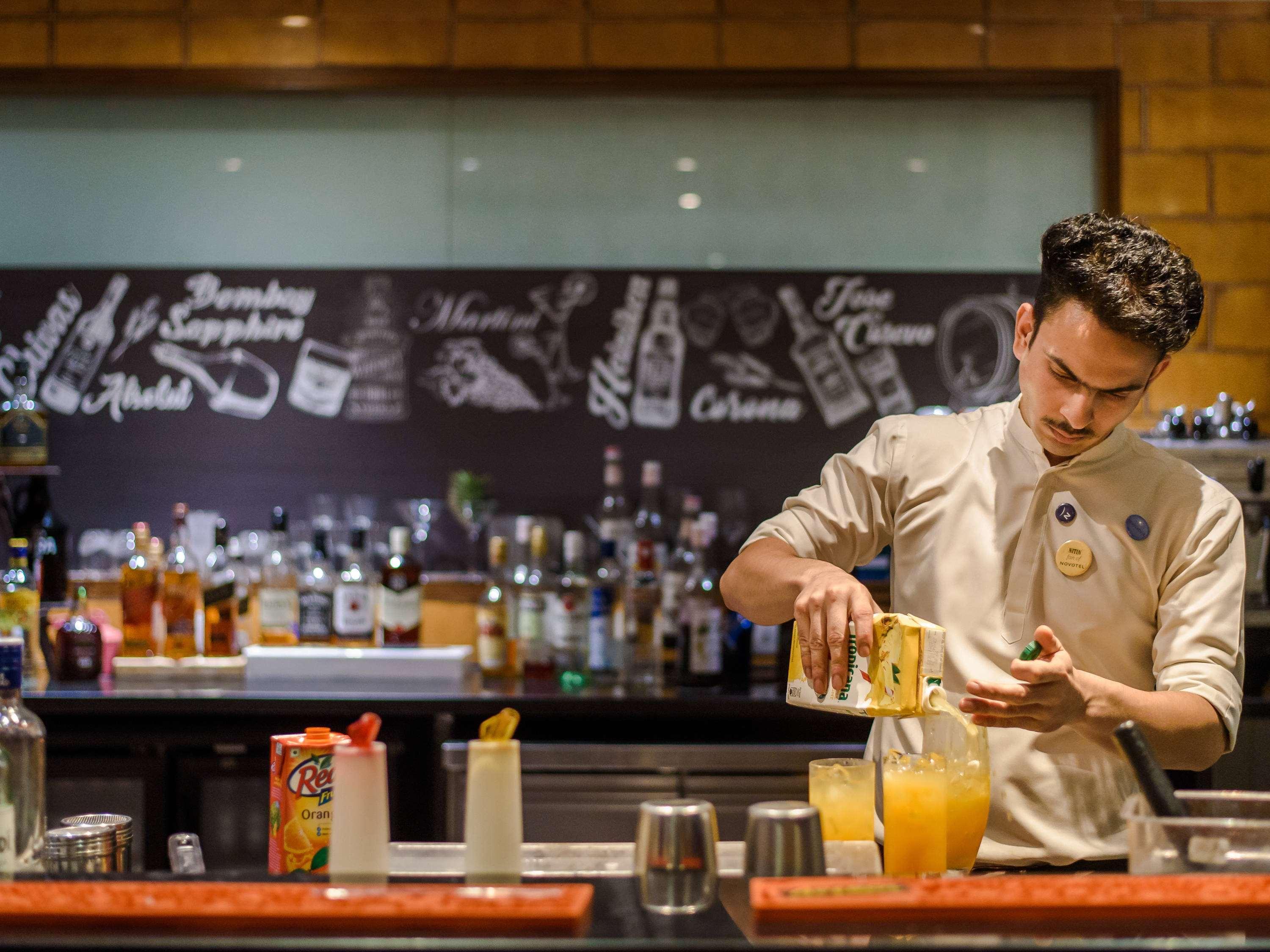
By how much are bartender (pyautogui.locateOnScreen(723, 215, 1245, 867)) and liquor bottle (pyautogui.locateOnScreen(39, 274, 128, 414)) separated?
92.9 inches

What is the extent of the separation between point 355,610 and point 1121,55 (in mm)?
2525

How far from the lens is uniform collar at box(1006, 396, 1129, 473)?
169cm

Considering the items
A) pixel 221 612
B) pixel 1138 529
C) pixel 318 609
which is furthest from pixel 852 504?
pixel 221 612

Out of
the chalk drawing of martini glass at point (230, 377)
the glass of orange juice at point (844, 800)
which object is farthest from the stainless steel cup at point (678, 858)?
the chalk drawing of martini glass at point (230, 377)

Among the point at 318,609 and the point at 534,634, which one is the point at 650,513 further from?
the point at 318,609

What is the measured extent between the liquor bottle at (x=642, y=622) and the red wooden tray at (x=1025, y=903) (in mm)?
2010

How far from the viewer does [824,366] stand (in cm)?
334

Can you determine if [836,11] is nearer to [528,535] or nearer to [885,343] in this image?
[885,343]

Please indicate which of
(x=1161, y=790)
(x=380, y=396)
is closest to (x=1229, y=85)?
(x=380, y=396)

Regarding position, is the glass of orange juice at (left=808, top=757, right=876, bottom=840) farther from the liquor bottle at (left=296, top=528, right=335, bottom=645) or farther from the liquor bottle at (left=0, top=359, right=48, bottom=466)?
the liquor bottle at (left=0, top=359, right=48, bottom=466)

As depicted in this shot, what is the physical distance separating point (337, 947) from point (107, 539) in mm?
2707

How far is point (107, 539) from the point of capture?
3.30 meters

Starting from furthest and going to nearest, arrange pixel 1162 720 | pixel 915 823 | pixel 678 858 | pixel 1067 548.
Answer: pixel 1067 548, pixel 1162 720, pixel 915 823, pixel 678 858

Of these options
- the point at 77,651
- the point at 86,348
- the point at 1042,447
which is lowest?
the point at 77,651
